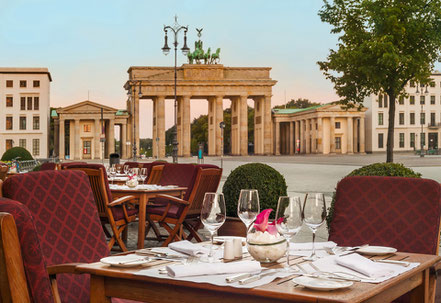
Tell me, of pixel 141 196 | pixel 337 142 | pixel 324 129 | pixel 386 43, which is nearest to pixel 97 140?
pixel 324 129

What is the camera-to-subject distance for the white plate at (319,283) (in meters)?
2.33

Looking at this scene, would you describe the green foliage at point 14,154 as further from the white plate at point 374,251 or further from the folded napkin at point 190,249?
the white plate at point 374,251

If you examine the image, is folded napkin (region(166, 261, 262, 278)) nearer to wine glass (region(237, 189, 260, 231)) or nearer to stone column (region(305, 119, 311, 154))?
wine glass (region(237, 189, 260, 231))

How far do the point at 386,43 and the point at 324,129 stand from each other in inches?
3286

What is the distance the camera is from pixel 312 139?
104m

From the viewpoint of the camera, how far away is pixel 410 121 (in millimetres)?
105250

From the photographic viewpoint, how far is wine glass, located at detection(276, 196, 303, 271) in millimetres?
3025

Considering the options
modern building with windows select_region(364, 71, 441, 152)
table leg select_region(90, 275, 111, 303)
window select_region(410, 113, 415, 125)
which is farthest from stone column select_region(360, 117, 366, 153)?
table leg select_region(90, 275, 111, 303)

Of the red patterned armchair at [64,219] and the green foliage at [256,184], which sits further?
the green foliage at [256,184]

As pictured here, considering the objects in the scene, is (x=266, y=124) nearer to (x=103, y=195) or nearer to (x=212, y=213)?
(x=103, y=195)

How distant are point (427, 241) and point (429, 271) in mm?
571

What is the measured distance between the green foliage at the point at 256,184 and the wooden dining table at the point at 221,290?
557 cm

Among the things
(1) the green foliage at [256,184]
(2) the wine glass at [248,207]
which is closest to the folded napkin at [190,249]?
(2) the wine glass at [248,207]

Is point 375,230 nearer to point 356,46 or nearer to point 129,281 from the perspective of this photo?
point 129,281
